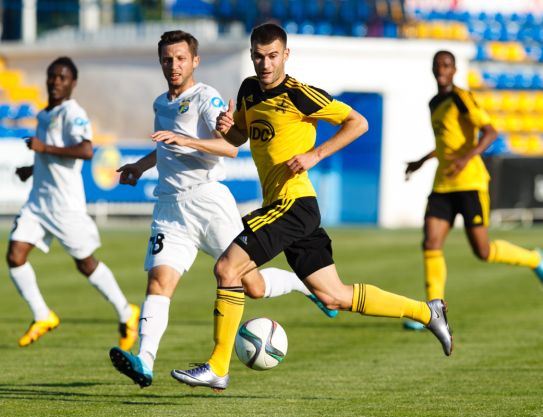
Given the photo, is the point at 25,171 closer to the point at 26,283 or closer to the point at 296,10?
the point at 26,283

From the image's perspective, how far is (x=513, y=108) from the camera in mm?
35000

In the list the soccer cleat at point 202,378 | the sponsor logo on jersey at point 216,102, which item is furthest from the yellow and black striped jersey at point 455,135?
the soccer cleat at point 202,378

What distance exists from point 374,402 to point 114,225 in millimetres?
19335

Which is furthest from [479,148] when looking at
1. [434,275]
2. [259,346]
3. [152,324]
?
[152,324]

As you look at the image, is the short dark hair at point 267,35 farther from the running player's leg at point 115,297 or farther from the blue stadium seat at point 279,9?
the blue stadium seat at point 279,9

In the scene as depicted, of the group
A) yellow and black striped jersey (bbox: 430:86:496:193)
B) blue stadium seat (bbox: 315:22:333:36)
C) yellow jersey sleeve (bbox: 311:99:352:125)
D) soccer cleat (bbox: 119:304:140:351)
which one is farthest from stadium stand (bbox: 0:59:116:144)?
yellow jersey sleeve (bbox: 311:99:352:125)

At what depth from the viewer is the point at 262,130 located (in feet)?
24.9

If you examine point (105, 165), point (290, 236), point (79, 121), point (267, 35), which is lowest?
point (105, 165)

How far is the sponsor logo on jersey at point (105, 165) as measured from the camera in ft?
86.6

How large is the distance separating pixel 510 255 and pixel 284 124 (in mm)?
4880

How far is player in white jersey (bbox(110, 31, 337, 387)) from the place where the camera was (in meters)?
8.14

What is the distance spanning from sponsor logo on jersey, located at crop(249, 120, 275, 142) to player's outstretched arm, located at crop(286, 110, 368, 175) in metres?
0.29

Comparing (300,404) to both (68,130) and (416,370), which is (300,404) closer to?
(416,370)

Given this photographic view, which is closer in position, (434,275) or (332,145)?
(332,145)
